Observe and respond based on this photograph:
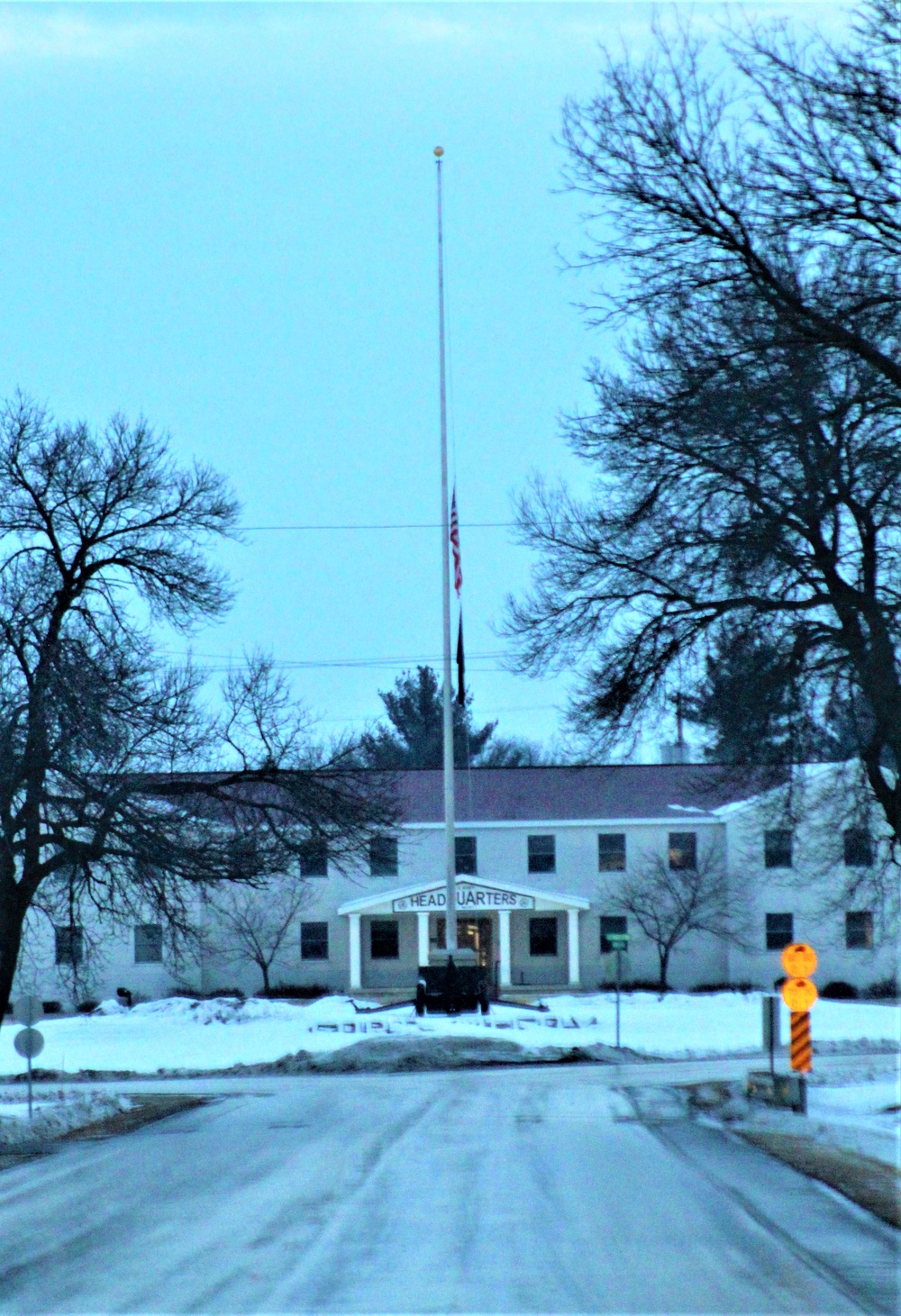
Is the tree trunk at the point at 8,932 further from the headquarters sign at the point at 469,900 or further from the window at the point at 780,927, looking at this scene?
the window at the point at 780,927

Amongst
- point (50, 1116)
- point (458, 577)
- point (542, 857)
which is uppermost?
point (458, 577)

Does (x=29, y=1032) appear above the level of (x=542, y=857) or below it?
below

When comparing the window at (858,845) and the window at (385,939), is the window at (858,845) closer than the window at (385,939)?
Yes

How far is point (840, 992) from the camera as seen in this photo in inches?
2016

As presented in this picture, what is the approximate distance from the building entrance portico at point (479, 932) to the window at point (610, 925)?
1042 millimetres

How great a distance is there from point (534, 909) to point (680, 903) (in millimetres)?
5483

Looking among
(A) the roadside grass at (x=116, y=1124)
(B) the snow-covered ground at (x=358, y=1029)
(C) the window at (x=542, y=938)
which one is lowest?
(B) the snow-covered ground at (x=358, y=1029)

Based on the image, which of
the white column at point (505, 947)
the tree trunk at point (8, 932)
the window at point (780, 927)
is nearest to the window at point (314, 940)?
the white column at point (505, 947)

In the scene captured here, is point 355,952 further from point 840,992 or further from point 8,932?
point 8,932

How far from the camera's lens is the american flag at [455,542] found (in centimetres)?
3647

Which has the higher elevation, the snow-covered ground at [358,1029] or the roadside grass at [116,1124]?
the roadside grass at [116,1124]

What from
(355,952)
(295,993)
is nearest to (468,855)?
(355,952)

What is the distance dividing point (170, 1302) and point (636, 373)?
9.46 meters

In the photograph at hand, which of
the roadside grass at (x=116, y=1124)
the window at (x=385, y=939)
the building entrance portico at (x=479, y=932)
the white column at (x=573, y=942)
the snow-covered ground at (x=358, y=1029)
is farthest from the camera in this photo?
the window at (x=385, y=939)
